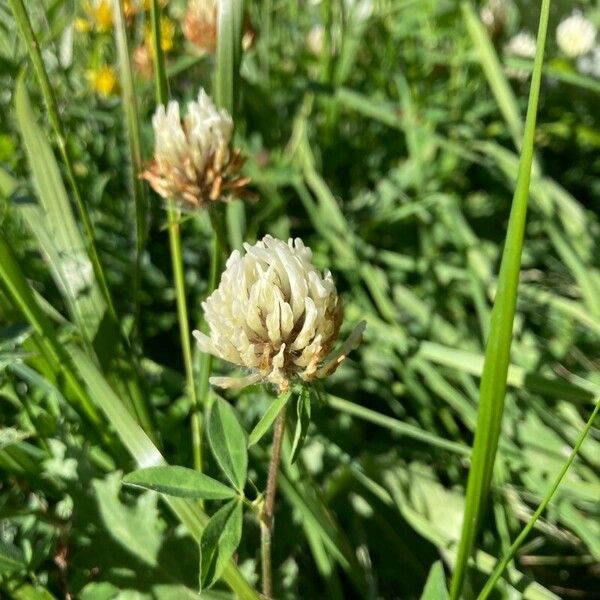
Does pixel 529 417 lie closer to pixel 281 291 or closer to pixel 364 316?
pixel 364 316

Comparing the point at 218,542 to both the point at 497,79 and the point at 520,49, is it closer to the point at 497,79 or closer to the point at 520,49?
the point at 497,79

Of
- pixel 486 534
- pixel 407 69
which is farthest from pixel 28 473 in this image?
pixel 407 69

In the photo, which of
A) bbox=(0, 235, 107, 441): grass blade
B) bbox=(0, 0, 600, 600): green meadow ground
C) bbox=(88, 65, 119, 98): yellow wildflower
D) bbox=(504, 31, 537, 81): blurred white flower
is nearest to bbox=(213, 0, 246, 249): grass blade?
bbox=(0, 0, 600, 600): green meadow ground

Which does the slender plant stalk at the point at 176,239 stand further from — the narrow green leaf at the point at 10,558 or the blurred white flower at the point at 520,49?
the blurred white flower at the point at 520,49

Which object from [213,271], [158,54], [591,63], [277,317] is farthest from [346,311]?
[591,63]

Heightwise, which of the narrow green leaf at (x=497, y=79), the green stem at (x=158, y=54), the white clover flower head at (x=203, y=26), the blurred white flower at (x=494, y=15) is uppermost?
the blurred white flower at (x=494, y=15)

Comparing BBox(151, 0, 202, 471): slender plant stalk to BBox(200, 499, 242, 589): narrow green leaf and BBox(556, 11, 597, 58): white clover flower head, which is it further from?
BBox(556, 11, 597, 58): white clover flower head

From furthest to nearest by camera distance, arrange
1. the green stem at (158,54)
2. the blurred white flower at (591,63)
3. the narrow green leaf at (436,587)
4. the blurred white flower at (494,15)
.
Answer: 1. the blurred white flower at (591,63)
2. the blurred white flower at (494,15)
3. the green stem at (158,54)
4. the narrow green leaf at (436,587)

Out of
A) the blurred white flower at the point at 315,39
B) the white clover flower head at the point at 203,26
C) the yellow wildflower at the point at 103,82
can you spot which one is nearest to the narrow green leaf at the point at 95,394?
the white clover flower head at the point at 203,26
